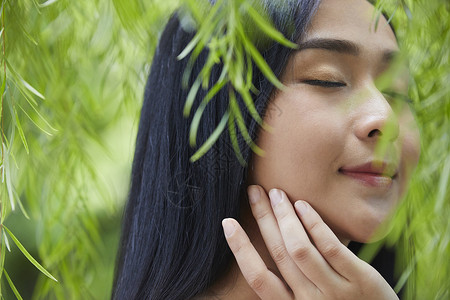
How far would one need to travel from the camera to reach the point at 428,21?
0.62 meters

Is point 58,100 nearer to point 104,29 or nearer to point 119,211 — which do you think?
point 104,29

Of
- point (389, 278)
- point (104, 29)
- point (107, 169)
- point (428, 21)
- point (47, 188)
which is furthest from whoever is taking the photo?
point (107, 169)

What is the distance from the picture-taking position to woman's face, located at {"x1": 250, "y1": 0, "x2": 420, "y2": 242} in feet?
2.34

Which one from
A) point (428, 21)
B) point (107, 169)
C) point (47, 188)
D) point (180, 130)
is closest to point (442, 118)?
point (428, 21)

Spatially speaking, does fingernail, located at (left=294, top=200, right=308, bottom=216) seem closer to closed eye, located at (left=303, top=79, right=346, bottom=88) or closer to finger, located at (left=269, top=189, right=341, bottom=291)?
finger, located at (left=269, top=189, right=341, bottom=291)

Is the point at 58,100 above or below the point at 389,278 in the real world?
above

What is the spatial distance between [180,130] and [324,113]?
20 cm

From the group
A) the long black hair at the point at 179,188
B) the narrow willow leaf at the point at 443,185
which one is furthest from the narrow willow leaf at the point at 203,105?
the narrow willow leaf at the point at 443,185

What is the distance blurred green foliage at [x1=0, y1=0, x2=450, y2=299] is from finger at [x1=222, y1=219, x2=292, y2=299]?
15 centimetres

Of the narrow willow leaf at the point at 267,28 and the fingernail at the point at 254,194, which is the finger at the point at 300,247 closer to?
the fingernail at the point at 254,194

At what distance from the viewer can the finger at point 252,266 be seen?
74 centimetres

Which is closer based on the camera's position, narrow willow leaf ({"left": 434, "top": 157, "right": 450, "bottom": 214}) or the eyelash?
narrow willow leaf ({"left": 434, "top": 157, "right": 450, "bottom": 214})

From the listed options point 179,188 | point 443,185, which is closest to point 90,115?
point 179,188

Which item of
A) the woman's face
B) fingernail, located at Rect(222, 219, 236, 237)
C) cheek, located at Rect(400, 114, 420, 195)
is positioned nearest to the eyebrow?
the woman's face
